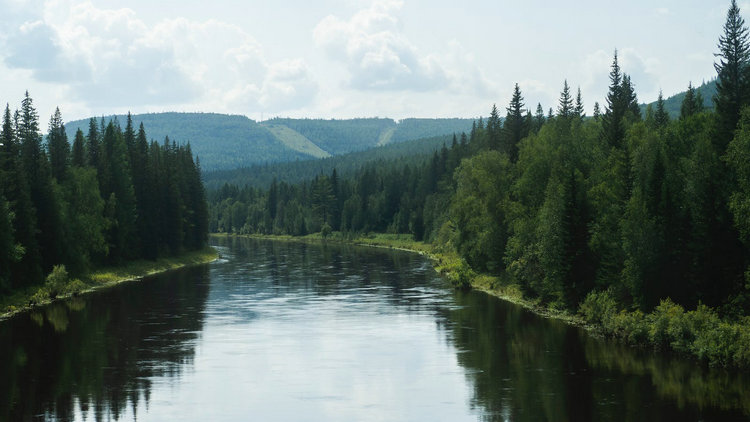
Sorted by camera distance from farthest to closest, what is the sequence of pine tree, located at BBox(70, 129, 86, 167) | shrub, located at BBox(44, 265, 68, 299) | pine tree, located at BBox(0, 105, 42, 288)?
pine tree, located at BBox(70, 129, 86, 167), shrub, located at BBox(44, 265, 68, 299), pine tree, located at BBox(0, 105, 42, 288)

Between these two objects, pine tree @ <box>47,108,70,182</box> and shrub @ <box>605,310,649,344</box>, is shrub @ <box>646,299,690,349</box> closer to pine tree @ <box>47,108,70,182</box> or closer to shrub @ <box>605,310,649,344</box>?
shrub @ <box>605,310,649,344</box>

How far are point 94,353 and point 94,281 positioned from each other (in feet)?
136

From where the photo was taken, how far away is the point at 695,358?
44.9 meters

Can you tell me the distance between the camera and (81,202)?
9225cm

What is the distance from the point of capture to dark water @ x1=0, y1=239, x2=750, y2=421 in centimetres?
3622

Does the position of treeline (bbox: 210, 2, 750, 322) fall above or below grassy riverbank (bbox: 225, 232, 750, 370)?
above

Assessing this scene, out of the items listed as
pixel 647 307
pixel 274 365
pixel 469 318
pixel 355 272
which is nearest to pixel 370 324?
pixel 469 318

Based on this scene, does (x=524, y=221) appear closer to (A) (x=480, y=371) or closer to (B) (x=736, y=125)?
(B) (x=736, y=125)

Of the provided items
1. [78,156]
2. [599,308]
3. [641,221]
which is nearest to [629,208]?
[641,221]

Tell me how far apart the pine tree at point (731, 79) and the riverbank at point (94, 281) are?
5644cm

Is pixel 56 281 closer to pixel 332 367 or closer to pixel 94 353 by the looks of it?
pixel 94 353

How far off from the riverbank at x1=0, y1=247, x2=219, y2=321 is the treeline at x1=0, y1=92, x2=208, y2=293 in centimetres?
122

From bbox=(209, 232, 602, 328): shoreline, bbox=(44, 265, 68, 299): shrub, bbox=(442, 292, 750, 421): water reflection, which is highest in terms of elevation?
bbox=(44, 265, 68, 299): shrub

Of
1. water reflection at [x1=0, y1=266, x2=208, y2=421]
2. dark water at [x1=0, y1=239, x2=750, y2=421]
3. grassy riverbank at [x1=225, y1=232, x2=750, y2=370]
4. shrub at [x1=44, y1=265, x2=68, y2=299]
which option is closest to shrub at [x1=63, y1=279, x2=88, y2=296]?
shrub at [x1=44, y1=265, x2=68, y2=299]
